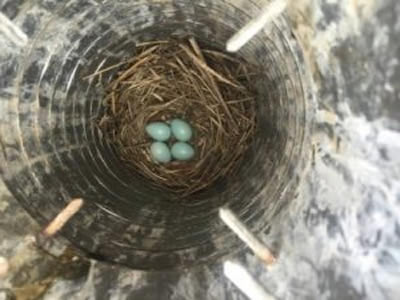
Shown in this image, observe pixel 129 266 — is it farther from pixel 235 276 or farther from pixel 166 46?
pixel 166 46

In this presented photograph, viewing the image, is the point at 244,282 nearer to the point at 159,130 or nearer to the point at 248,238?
the point at 248,238


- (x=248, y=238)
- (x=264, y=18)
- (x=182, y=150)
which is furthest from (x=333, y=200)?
(x=182, y=150)

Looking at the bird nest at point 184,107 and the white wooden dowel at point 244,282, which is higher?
the bird nest at point 184,107

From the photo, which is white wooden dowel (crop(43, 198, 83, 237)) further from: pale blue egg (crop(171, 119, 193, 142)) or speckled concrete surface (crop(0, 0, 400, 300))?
pale blue egg (crop(171, 119, 193, 142))

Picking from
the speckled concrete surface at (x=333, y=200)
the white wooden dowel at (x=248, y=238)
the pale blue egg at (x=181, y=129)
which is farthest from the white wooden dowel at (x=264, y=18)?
the pale blue egg at (x=181, y=129)

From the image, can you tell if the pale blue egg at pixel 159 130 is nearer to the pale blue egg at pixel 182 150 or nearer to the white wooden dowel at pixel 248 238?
the pale blue egg at pixel 182 150

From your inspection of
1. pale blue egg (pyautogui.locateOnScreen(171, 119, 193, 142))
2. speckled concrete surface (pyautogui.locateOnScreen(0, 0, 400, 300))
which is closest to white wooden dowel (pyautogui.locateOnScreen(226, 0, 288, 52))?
speckled concrete surface (pyautogui.locateOnScreen(0, 0, 400, 300))
